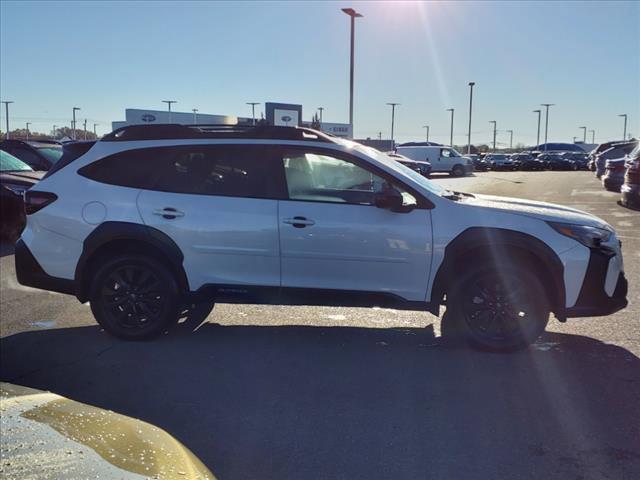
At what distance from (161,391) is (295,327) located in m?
1.87

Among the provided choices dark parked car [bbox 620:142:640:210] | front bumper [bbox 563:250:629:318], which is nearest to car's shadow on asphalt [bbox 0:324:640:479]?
front bumper [bbox 563:250:629:318]

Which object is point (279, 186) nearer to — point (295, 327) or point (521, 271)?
point (295, 327)

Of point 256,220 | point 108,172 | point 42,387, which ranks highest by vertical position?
point 108,172

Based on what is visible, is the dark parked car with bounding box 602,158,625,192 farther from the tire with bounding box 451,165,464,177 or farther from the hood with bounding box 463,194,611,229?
the tire with bounding box 451,165,464,177

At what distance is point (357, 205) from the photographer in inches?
204

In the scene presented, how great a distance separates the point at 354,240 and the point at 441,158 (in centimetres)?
3843

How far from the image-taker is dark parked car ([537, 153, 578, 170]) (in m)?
53.9

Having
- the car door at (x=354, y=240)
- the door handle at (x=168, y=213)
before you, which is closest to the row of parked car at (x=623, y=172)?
the car door at (x=354, y=240)

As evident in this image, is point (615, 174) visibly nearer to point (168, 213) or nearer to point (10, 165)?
point (10, 165)

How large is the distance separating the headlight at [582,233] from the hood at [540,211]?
5 centimetres

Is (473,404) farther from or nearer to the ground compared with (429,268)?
nearer to the ground

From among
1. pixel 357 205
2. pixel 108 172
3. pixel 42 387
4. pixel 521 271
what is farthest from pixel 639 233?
pixel 42 387

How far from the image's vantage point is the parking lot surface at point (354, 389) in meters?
3.43

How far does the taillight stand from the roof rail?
0.72m
